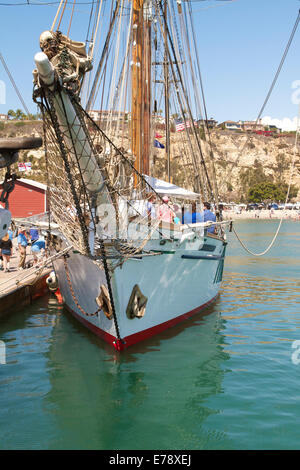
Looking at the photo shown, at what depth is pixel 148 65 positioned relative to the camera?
42.8 feet

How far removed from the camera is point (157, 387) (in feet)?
25.5

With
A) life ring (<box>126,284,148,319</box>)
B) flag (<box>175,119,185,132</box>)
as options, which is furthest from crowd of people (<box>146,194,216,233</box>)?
flag (<box>175,119,185,132</box>)

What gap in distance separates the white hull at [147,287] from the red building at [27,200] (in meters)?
24.9

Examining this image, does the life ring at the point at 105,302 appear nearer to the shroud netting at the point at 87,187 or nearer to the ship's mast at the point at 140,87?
the shroud netting at the point at 87,187

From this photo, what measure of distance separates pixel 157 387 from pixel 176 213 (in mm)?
5000

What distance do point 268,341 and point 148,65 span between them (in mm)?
8160

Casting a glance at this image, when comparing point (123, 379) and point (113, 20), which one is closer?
point (123, 379)

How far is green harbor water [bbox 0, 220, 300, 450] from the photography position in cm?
619

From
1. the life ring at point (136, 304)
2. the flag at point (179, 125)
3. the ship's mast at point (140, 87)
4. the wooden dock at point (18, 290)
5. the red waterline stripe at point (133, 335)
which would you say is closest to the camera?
the life ring at point (136, 304)

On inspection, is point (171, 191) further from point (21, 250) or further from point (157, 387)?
point (21, 250)

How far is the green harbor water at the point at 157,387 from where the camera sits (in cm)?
619

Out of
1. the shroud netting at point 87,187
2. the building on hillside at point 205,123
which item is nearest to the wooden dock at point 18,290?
the shroud netting at point 87,187
